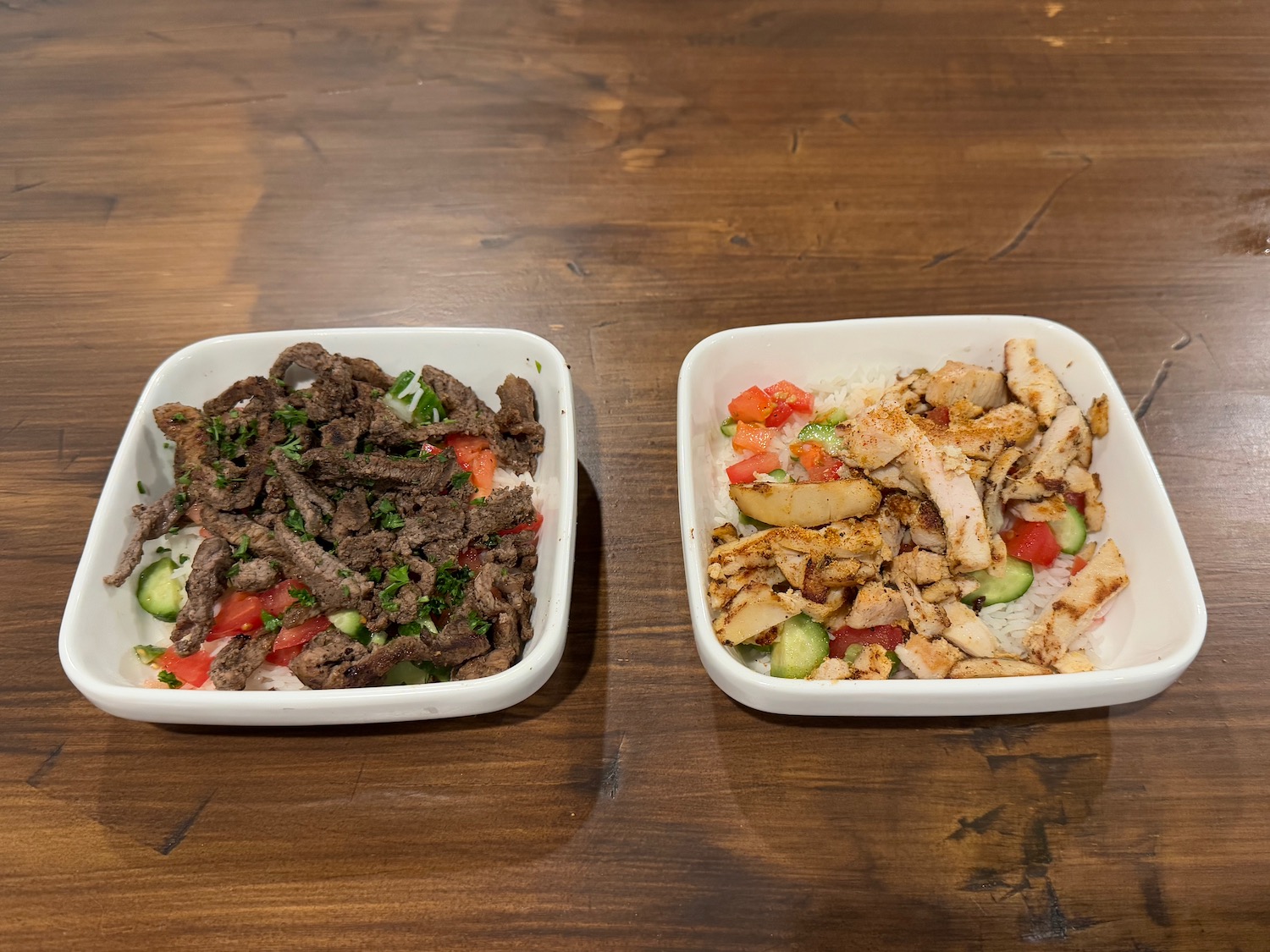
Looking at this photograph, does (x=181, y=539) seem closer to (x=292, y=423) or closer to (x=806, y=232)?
(x=292, y=423)

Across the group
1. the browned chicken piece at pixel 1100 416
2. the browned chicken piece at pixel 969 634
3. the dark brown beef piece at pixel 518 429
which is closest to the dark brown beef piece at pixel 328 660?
the dark brown beef piece at pixel 518 429

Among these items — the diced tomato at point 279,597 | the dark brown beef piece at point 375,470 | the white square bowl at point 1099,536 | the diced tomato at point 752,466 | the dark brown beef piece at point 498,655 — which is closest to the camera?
the white square bowl at point 1099,536

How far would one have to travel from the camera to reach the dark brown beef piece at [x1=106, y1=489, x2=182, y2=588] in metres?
1.94

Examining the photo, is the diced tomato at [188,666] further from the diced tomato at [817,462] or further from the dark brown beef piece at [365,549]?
the diced tomato at [817,462]

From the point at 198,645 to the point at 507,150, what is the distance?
7.67 feet

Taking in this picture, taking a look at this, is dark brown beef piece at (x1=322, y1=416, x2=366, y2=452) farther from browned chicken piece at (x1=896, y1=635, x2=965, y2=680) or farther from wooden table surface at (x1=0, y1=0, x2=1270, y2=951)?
browned chicken piece at (x1=896, y1=635, x2=965, y2=680)

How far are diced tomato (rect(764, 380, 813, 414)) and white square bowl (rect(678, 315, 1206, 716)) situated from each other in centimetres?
3

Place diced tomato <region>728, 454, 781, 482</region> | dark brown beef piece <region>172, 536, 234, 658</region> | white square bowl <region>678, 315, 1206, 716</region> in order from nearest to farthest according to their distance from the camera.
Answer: white square bowl <region>678, 315, 1206, 716</region>
dark brown beef piece <region>172, 536, 234, 658</region>
diced tomato <region>728, 454, 781, 482</region>

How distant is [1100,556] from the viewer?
6.61ft

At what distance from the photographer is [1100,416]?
2.12 m

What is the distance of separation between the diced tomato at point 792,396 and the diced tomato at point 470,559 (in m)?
0.97

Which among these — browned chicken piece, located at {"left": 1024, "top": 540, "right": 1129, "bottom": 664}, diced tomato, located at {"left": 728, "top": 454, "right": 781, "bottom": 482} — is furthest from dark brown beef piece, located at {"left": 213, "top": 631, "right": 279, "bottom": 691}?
browned chicken piece, located at {"left": 1024, "top": 540, "right": 1129, "bottom": 664}

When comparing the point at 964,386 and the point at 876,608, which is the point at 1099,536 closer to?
the point at 964,386

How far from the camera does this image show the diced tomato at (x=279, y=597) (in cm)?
201
